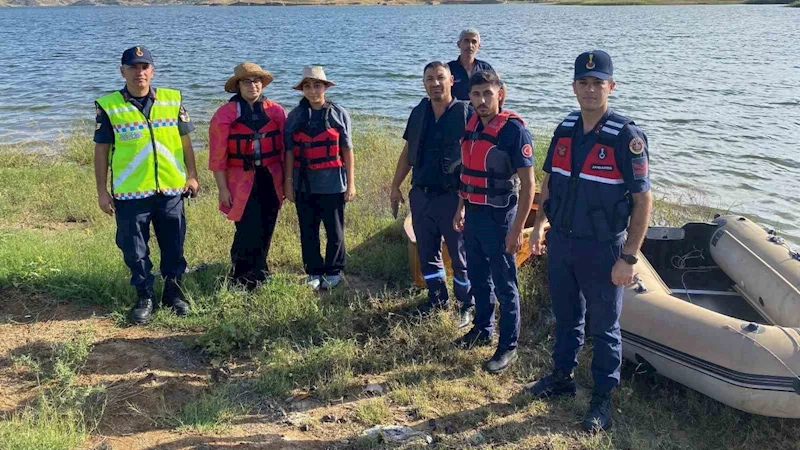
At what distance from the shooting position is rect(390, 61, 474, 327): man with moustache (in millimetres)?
4152

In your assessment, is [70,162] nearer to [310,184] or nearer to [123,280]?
[123,280]

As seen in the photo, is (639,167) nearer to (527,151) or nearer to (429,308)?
(527,151)

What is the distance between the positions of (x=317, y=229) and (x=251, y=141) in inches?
38.2

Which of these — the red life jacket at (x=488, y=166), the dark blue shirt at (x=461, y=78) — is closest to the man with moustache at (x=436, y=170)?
the red life jacket at (x=488, y=166)

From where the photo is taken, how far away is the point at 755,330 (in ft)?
11.8

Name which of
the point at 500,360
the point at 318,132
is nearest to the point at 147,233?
the point at 318,132

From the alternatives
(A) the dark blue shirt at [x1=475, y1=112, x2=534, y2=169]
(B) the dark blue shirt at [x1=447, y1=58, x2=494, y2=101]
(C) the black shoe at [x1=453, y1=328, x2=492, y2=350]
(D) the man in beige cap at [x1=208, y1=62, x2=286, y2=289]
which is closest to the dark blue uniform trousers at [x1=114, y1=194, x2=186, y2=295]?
(D) the man in beige cap at [x1=208, y1=62, x2=286, y2=289]

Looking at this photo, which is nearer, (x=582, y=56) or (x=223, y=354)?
(x=582, y=56)

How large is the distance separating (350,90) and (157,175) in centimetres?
1295

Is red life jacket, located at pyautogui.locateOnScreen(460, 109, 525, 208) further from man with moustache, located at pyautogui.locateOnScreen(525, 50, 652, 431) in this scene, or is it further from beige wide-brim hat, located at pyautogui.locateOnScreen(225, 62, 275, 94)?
beige wide-brim hat, located at pyautogui.locateOnScreen(225, 62, 275, 94)

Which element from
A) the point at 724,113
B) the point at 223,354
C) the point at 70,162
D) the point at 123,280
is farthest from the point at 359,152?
the point at 724,113

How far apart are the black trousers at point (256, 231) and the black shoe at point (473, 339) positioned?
1.83 metres

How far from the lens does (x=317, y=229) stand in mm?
5156

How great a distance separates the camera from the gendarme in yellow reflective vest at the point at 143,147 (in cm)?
420
